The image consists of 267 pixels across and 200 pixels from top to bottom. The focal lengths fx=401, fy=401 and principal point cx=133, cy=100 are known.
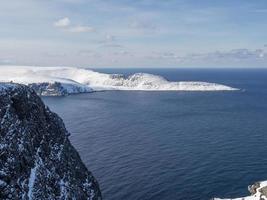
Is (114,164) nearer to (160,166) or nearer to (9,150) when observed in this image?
(160,166)

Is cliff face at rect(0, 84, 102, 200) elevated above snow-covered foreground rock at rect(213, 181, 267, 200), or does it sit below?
above

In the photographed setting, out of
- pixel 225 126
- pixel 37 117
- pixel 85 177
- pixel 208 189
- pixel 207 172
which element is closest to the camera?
pixel 37 117

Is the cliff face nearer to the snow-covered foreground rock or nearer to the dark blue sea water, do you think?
the dark blue sea water

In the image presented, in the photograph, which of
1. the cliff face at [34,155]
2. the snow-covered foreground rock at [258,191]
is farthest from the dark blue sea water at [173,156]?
the cliff face at [34,155]

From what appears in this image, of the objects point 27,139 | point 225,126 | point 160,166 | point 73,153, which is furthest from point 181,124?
point 27,139

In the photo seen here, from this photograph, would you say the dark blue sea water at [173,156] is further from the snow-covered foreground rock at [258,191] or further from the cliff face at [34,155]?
the cliff face at [34,155]

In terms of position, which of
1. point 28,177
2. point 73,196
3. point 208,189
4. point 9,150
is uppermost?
point 9,150

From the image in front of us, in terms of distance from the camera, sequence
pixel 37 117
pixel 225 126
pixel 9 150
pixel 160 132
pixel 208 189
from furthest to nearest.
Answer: pixel 225 126 < pixel 160 132 < pixel 208 189 < pixel 37 117 < pixel 9 150

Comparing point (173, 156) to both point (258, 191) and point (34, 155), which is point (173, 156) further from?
point (34, 155)

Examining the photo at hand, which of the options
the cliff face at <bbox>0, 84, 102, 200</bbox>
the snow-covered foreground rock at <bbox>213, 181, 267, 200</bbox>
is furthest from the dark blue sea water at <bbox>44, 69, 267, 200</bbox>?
the cliff face at <bbox>0, 84, 102, 200</bbox>
